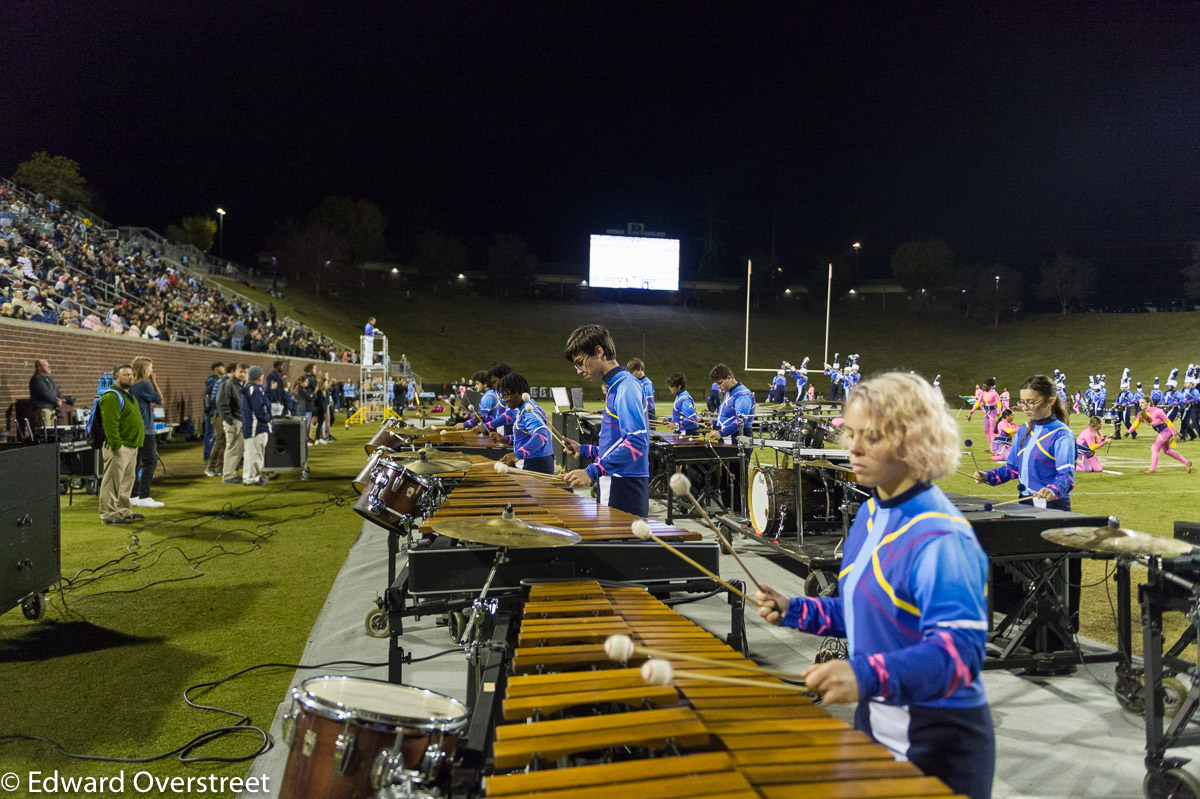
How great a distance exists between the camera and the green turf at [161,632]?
347 cm

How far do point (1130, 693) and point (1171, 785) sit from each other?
1.13 m

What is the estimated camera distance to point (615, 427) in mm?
4641

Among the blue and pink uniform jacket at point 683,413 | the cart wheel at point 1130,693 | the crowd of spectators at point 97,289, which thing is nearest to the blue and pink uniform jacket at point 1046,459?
the cart wheel at point 1130,693

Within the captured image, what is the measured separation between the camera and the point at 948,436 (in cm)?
171

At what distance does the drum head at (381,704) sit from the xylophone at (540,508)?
1005 mm

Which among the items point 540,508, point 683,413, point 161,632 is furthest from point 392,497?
point 683,413

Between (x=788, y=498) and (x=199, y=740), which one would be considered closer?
(x=199, y=740)

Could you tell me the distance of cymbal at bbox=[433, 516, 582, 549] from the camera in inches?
105

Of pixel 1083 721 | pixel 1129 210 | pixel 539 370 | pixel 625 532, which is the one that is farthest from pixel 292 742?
pixel 1129 210

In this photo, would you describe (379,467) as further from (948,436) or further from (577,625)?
(948,436)

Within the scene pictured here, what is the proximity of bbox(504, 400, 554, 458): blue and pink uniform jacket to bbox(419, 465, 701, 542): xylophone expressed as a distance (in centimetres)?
123

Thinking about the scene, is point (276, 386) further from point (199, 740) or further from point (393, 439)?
point (199, 740)

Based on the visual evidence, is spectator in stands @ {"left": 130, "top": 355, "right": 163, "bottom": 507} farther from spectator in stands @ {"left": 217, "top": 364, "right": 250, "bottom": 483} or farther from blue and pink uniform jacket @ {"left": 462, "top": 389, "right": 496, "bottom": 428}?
blue and pink uniform jacket @ {"left": 462, "top": 389, "right": 496, "bottom": 428}

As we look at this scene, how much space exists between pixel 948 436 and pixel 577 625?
1.37 meters
